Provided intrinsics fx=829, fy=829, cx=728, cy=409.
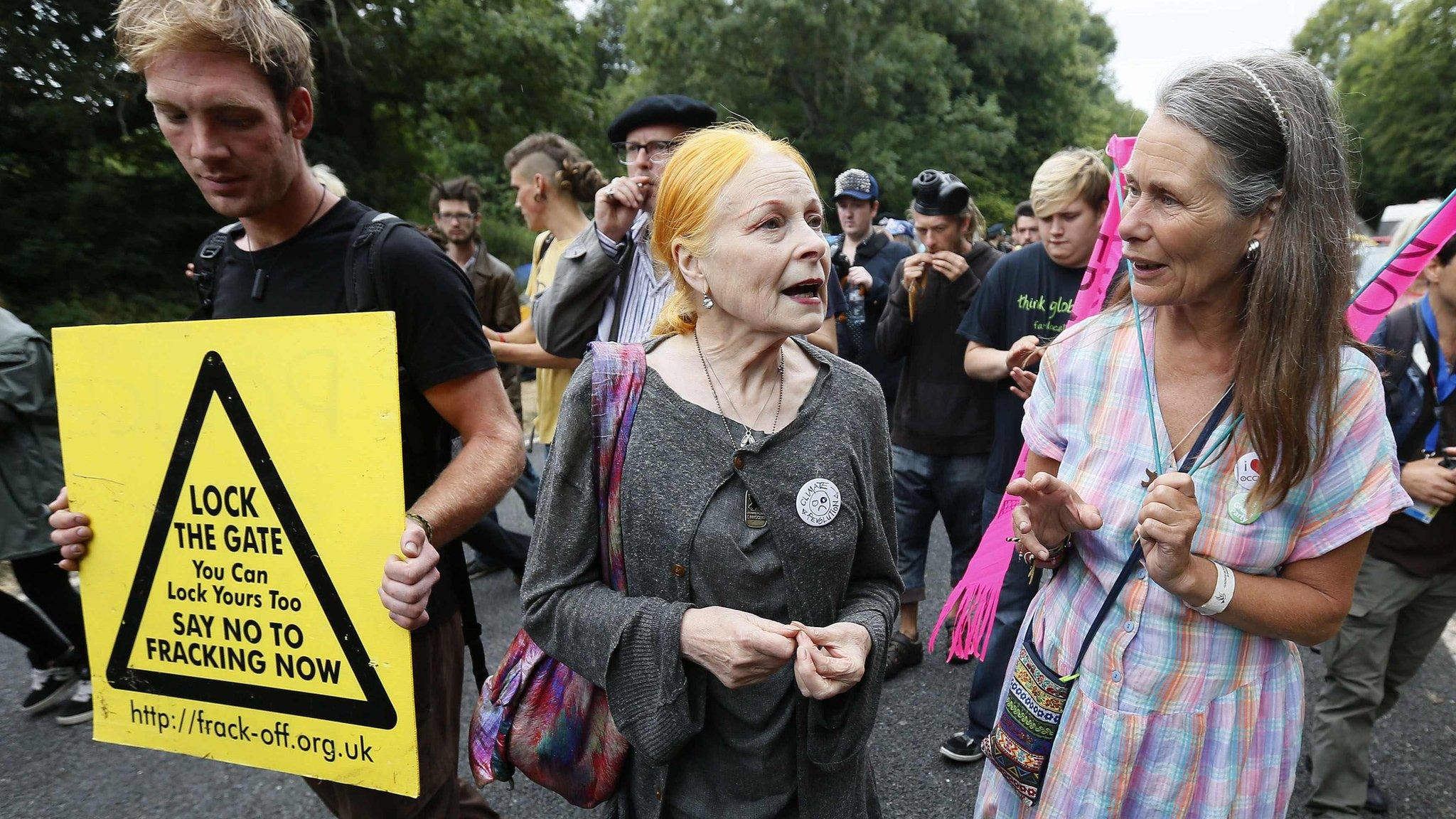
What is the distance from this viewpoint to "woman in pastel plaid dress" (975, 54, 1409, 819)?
142 cm

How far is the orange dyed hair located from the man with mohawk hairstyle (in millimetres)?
539

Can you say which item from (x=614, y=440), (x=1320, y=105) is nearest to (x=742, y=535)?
(x=614, y=440)

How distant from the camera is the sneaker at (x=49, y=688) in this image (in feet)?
12.4

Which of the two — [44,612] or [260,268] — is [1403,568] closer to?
[260,268]

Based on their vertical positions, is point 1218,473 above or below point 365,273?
below

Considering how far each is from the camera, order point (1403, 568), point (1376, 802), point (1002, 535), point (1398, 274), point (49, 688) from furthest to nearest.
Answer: point (49, 688) → point (1376, 802) → point (1403, 568) → point (1002, 535) → point (1398, 274)

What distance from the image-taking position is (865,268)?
561cm

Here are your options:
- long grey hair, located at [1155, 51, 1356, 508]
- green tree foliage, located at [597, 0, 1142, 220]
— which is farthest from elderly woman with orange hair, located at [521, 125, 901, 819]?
green tree foliage, located at [597, 0, 1142, 220]

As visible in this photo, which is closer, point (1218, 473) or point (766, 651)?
point (766, 651)

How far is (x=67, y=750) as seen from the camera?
3.49m

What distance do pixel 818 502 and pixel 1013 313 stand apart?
7.53 ft

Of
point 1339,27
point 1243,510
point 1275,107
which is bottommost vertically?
point 1243,510

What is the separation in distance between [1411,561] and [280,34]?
3608 millimetres

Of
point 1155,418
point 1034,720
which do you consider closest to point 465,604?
→ point 1034,720
